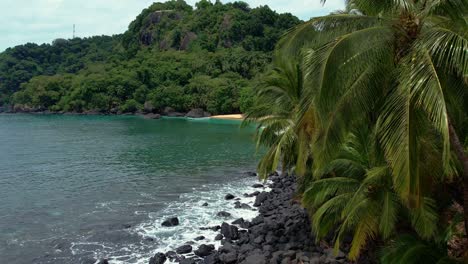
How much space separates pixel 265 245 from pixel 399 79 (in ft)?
36.9

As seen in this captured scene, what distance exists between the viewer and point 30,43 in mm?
184625

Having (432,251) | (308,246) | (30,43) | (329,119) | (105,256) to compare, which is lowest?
(105,256)

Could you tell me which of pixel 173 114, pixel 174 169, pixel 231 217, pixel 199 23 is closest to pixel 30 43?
pixel 199 23

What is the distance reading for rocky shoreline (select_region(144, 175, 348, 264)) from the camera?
48.2 ft

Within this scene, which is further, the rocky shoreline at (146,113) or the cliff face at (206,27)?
the cliff face at (206,27)

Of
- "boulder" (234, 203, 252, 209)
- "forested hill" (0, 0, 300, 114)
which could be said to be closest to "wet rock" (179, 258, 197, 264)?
"boulder" (234, 203, 252, 209)

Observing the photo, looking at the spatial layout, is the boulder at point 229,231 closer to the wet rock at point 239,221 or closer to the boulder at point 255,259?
the wet rock at point 239,221

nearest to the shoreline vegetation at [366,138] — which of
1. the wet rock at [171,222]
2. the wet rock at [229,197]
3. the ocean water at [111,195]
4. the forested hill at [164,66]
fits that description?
the wet rock at [229,197]

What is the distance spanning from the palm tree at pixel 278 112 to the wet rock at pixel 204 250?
399cm

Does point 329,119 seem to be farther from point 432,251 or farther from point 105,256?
point 105,256

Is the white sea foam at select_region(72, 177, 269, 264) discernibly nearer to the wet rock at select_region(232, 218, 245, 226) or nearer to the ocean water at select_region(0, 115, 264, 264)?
the ocean water at select_region(0, 115, 264, 264)

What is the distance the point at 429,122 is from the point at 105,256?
14940mm

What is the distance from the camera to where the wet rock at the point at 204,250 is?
16922mm

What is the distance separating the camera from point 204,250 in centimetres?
1703
